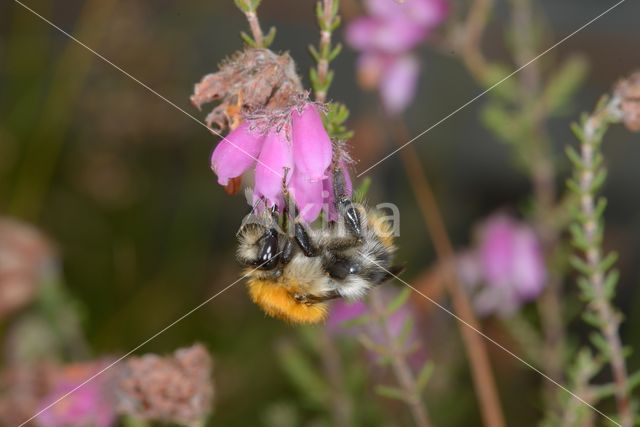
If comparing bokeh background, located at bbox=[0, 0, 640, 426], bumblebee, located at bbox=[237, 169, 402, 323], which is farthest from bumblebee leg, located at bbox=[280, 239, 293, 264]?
bokeh background, located at bbox=[0, 0, 640, 426]

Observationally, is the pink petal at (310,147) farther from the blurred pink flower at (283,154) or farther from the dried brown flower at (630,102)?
the dried brown flower at (630,102)

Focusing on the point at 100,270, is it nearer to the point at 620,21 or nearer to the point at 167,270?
the point at 167,270

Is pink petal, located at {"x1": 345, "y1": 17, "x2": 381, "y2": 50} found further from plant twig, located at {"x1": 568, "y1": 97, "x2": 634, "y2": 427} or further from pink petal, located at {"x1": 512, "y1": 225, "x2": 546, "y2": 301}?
plant twig, located at {"x1": 568, "y1": 97, "x2": 634, "y2": 427}

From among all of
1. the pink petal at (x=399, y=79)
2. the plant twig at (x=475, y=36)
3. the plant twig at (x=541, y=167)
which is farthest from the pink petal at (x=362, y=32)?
the plant twig at (x=541, y=167)

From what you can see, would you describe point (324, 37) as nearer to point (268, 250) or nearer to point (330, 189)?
point (330, 189)

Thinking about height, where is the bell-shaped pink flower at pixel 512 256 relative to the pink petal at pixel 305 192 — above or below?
below

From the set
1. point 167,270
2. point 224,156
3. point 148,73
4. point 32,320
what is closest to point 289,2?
point 148,73
